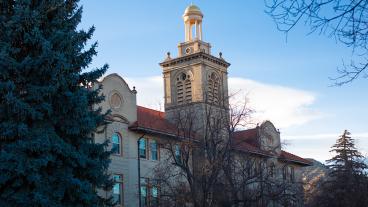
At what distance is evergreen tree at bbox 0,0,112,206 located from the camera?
19922 millimetres

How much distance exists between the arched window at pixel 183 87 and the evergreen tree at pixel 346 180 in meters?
12.3

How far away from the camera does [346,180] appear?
50.2 metres

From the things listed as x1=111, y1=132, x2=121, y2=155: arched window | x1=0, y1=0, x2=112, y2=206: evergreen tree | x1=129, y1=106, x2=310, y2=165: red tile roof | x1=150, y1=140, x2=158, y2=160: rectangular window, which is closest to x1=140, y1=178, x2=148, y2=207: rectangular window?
x1=150, y1=140, x2=158, y2=160: rectangular window

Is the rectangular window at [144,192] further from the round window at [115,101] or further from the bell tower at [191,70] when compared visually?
the bell tower at [191,70]

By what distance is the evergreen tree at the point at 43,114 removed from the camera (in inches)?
784

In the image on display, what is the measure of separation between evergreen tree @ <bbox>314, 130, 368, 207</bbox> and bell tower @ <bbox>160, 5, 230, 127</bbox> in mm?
10985

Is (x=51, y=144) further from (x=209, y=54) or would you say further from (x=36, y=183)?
(x=209, y=54)

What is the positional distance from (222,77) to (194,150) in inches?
705

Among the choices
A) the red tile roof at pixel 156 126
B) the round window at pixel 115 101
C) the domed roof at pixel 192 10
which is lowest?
the red tile roof at pixel 156 126

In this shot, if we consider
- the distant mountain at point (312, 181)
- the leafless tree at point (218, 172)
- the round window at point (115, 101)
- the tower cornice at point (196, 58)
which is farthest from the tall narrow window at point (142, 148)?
the tower cornice at point (196, 58)

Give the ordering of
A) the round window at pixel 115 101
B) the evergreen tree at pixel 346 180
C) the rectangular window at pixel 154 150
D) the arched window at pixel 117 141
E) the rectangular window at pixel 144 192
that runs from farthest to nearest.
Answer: the evergreen tree at pixel 346 180, the rectangular window at pixel 154 150, the rectangular window at pixel 144 192, the round window at pixel 115 101, the arched window at pixel 117 141

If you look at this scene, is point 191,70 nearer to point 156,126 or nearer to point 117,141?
point 156,126

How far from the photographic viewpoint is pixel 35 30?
2048 cm

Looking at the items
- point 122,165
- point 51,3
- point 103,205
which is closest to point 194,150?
point 122,165
